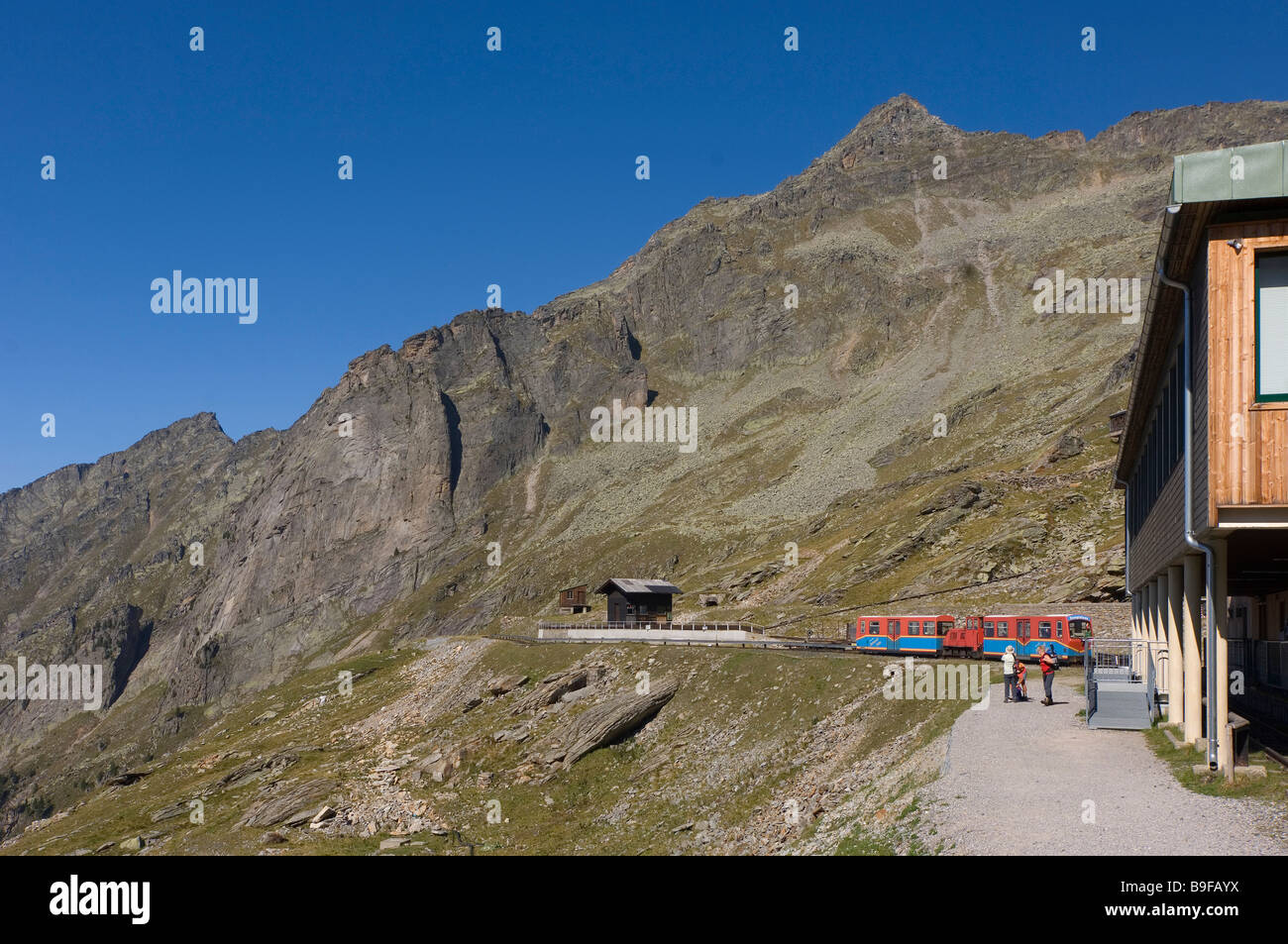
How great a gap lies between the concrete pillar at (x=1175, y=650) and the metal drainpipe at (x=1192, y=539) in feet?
16.5

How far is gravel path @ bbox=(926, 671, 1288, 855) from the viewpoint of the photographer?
15570mm

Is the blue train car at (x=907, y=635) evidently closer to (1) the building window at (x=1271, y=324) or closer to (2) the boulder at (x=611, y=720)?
(2) the boulder at (x=611, y=720)

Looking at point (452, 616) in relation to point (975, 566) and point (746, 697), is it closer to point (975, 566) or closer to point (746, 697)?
point (975, 566)

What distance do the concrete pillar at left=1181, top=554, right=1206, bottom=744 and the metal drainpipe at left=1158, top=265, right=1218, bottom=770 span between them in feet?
7.40

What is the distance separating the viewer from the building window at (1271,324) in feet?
57.5

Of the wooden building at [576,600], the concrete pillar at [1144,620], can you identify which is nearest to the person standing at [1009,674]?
the concrete pillar at [1144,620]

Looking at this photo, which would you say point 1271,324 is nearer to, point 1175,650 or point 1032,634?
point 1175,650

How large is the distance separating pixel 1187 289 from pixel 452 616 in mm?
166513

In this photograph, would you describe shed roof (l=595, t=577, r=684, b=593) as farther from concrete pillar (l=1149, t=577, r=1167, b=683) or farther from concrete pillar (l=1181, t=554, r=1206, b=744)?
concrete pillar (l=1181, t=554, r=1206, b=744)

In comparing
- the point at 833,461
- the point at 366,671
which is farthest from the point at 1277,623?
the point at 833,461

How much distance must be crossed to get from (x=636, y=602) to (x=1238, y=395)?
61.6 m

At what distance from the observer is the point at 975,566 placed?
75250 millimetres

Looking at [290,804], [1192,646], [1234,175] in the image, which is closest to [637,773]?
[290,804]
